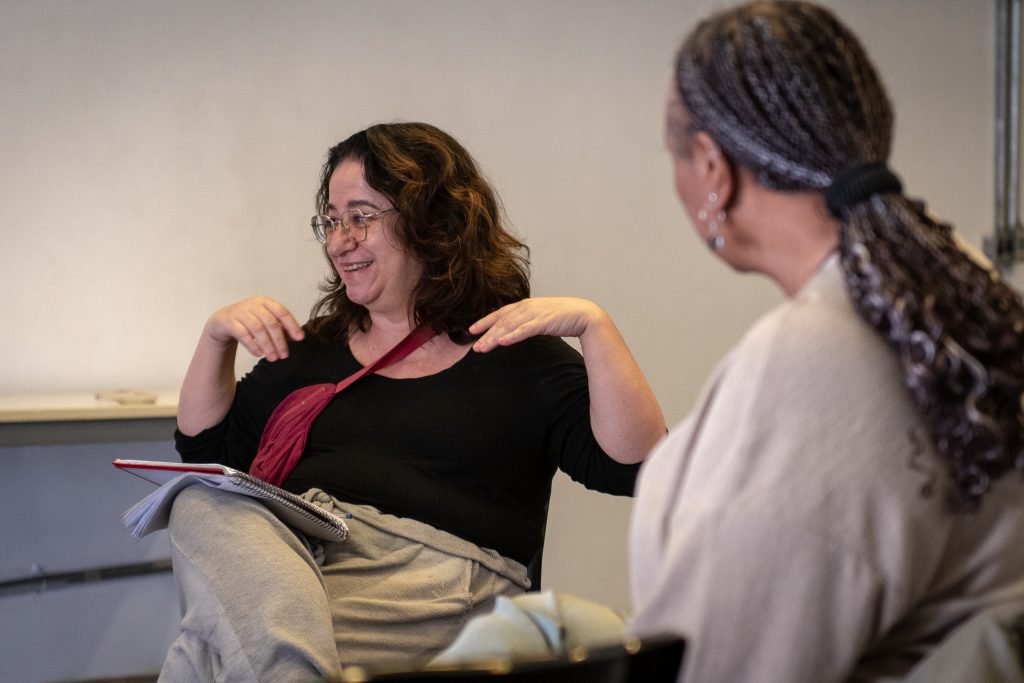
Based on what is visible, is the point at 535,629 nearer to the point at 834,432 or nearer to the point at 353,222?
the point at 834,432

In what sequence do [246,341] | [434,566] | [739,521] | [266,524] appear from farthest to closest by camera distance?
[246,341] → [434,566] → [266,524] → [739,521]

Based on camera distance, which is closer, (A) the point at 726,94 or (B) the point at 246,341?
(A) the point at 726,94

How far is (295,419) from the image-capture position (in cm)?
196

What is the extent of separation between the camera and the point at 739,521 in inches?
32.9

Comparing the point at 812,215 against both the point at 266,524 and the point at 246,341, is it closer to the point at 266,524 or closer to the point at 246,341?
the point at 266,524

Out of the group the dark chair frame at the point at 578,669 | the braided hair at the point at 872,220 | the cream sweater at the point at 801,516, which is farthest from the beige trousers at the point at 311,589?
the braided hair at the point at 872,220

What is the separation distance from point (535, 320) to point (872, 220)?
85 cm

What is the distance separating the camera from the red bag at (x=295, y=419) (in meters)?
1.93

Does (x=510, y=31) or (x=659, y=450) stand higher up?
(x=510, y=31)

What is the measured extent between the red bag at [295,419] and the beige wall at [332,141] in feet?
3.95

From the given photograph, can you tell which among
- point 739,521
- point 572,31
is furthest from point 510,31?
point 739,521

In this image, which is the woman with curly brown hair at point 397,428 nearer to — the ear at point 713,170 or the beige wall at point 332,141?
Answer: the ear at point 713,170

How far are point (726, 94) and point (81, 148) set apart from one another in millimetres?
2444

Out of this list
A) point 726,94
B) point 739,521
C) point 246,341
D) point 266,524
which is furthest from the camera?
point 246,341
